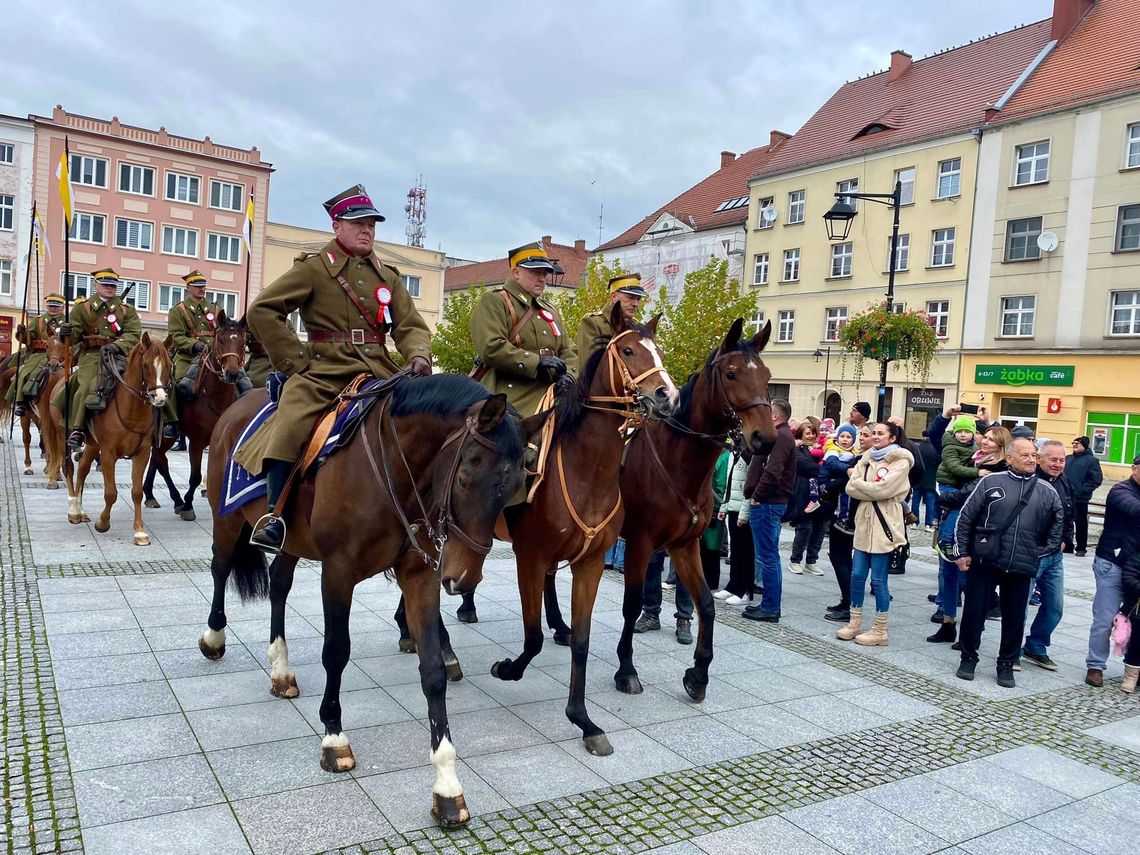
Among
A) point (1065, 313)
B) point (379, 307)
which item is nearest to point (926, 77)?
point (1065, 313)

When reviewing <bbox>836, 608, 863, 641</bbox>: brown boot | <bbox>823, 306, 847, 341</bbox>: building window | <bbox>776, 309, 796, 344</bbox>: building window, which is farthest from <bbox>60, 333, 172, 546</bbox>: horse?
<bbox>776, 309, 796, 344</bbox>: building window

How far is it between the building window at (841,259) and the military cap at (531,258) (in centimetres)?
3366

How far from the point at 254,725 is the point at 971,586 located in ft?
18.9

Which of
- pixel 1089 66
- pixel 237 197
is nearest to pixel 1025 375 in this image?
pixel 1089 66

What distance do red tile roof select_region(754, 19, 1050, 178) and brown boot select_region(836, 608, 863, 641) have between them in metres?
30.9

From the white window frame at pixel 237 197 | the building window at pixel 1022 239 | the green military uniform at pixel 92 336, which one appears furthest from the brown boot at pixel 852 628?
the white window frame at pixel 237 197

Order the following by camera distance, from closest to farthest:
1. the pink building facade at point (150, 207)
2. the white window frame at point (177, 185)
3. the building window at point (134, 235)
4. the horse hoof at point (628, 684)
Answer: the horse hoof at point (628, 684) → the pink building facade at point (150, 207) → the building window at point (134, 235) → the white window frame at point (177, 185)

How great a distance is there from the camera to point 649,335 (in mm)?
5422

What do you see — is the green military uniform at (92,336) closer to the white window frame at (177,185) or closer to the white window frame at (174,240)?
the white window frame at (174,240)

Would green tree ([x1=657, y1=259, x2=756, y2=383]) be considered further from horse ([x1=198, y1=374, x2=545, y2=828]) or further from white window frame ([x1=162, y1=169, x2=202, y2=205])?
horse ([x1=198, y1=374, x2=545, y2=828])

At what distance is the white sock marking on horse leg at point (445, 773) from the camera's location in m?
3.97

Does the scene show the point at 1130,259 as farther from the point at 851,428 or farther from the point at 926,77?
the point at 851,428

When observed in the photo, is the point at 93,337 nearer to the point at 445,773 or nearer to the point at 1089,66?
the point at 445,773

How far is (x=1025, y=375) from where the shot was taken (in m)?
31.0
